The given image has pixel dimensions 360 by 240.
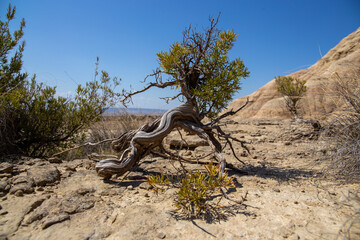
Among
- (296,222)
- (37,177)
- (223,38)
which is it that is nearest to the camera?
(296,222)

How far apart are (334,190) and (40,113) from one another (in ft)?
18.0

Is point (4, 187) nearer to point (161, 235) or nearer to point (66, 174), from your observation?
point (66, 174)

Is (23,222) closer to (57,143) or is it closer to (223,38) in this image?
(57,143)

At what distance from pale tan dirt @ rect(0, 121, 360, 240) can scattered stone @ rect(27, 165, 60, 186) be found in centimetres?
12

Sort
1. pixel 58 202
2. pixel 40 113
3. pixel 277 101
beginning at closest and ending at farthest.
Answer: pixel 58 202 → pixel 40 113 → pixel 277 101

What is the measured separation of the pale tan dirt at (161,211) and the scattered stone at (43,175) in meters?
0.12

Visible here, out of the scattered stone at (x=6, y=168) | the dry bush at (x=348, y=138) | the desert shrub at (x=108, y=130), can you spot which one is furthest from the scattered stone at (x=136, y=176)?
the dry bush at (x=348, y=138)

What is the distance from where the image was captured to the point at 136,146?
3.69 m

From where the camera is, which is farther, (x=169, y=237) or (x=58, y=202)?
(x=58, y=202)

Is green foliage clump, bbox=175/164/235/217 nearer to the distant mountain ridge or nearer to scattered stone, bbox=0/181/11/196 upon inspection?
scattered stone, bbox=0/181/11/196

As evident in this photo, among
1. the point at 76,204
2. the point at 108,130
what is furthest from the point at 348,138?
the point at 108,130

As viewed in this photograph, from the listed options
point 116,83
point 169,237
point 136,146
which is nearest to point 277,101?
point 116,83

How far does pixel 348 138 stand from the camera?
3176mm

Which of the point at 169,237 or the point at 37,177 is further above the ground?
the point at 37,177
